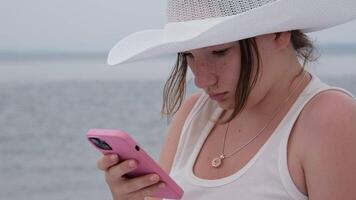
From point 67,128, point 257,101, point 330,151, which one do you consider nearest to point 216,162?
point 257,101

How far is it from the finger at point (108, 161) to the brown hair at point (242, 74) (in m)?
0.20

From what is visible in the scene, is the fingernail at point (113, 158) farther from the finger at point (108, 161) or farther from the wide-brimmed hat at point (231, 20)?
the wide-brimmed hat at point (231, 20)

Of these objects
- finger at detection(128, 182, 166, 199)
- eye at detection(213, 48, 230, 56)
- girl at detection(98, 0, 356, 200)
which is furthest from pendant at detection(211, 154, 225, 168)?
eye at detection(213, 48, 230, 56)

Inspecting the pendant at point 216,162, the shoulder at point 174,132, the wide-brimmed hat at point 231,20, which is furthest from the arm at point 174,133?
the wide-brimmed hat at point 231,20

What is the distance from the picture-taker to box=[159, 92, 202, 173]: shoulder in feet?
4.85

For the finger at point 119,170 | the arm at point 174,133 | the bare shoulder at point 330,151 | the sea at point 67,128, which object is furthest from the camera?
the sea at point 67,128

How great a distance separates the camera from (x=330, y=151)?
3.83ft

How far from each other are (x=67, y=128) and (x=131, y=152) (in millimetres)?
4957

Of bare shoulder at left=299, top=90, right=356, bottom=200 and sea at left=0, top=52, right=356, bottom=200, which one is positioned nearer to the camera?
bare shoulder at left=299, top=90, right=356, bottom=200

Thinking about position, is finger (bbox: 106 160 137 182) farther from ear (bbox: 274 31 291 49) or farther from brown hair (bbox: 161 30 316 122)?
ear (bbox: 274 31 291 49)

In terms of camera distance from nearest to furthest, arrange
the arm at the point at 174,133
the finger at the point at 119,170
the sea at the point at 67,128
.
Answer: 1. the finger at the point at 119,170
2. the arm at the point at 174,133
3. the sea at the point at 67,128

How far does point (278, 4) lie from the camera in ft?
3.82

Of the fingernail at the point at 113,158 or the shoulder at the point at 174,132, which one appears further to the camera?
the shoulder at the point at 174,132

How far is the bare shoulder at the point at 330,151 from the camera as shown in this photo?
116 cm
